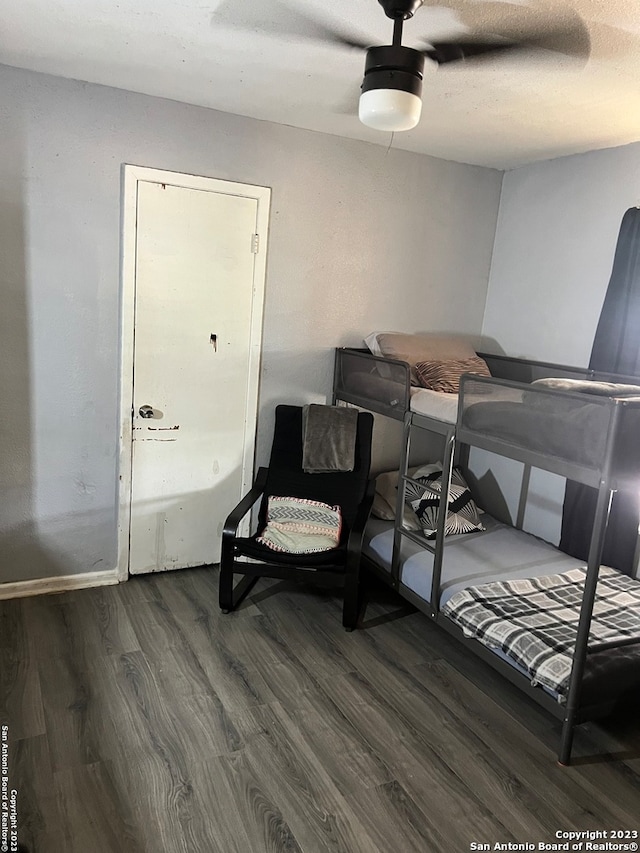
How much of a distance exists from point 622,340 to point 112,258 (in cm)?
255

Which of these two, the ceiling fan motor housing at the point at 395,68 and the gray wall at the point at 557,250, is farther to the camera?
the gray wall at the point at 557,250

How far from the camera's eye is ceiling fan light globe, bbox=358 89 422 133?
1854 mm

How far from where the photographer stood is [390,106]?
185cm

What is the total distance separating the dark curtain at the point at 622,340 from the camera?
298 cm

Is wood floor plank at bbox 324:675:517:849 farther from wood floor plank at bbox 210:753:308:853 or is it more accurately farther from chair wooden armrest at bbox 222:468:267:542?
chair wooden armrest at bbox 222:468:267:542

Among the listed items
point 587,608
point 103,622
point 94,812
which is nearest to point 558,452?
point 587,608

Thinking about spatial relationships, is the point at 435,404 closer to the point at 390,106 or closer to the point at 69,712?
the point at 390,106

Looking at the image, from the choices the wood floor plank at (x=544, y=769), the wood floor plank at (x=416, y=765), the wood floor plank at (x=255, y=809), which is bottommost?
the wood floor plank at (x=255, y=809)

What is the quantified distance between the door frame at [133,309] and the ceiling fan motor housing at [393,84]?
142cm

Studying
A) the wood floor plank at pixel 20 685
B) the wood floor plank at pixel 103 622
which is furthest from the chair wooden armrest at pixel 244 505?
the wood floor plank at pixel 20 685

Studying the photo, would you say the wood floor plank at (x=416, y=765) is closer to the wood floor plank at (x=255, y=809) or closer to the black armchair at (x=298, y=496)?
the wood floor plank at (x=255, y=809)

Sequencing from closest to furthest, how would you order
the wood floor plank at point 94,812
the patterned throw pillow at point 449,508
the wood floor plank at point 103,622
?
the wood floor plank at point 94,812, the wood floor plank at point 103,622, the patterned throw pillow at point 449,508

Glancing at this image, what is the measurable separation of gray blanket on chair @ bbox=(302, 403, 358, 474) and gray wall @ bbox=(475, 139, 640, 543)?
1.06 meters

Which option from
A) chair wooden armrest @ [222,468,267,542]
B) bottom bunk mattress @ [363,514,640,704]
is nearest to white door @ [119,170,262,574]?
chair wooden armrest @ [222,468,267,542]
